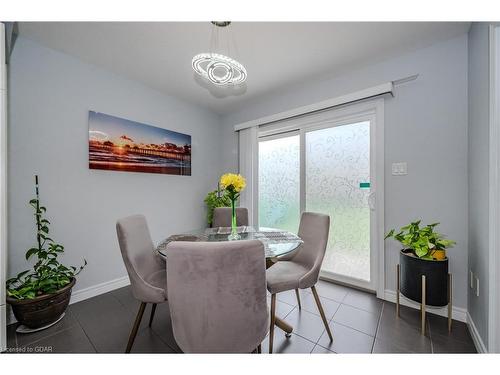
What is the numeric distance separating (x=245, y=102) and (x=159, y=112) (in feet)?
4.27

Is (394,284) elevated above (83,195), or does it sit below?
below

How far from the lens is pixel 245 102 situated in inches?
130

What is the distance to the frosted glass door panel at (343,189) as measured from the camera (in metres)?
2.41

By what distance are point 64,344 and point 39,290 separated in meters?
0.52

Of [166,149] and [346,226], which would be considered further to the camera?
[166,149]

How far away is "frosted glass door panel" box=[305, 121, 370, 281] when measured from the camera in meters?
2.41

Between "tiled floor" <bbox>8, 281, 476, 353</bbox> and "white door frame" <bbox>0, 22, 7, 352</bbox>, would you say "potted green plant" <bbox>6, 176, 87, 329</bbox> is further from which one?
"white door frame" <bbox>0, 22, 7, 352</bbox>

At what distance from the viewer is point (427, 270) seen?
1669 mm

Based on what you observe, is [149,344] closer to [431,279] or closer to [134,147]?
[134,147]

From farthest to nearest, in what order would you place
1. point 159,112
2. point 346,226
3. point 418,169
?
point 159,112, point 346,226, point 418,169

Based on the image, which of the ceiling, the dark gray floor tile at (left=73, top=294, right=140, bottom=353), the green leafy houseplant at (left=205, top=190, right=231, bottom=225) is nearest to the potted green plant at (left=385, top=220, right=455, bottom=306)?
the ceiling

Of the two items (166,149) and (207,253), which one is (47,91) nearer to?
(166,149)

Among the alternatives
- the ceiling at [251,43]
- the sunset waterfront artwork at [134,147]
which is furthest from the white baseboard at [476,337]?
the sunset waterfront artwork at [134,147]
